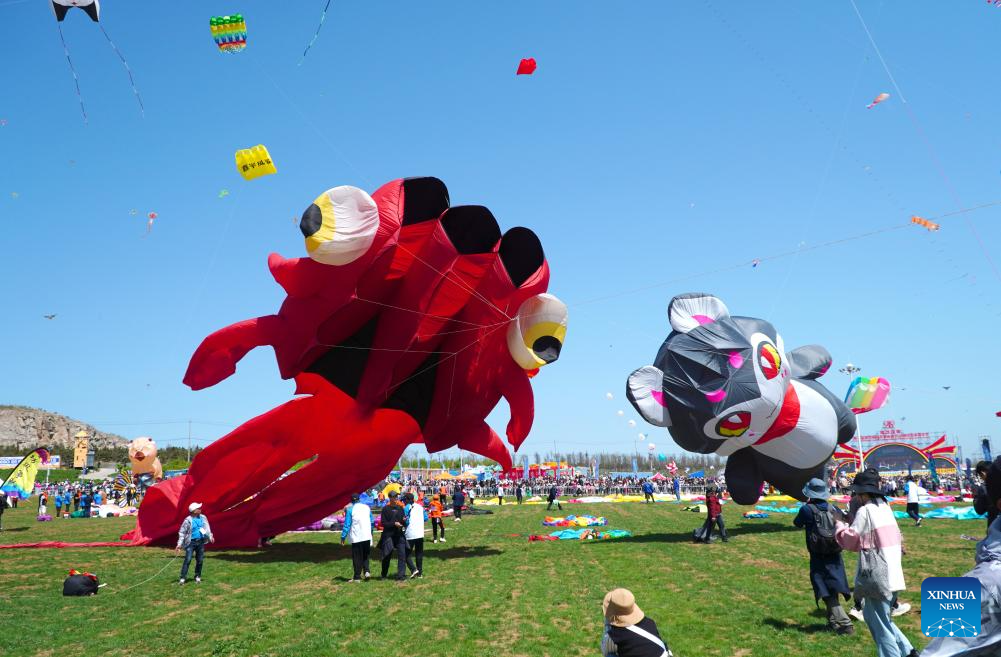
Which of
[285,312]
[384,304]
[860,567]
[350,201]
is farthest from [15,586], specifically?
[860,567]

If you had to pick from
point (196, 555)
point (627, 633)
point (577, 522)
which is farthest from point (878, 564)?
point (577, 522)

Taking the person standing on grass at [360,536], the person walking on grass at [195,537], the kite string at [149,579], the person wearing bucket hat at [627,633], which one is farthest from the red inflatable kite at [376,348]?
the person wearing bucket hat at [627,633]

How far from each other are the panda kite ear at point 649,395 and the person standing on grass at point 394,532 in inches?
277

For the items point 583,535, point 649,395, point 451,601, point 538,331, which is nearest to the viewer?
point 451,601

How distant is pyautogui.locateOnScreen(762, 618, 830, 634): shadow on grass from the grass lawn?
0.08ft

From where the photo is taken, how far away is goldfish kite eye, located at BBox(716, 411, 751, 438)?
16500 millimetres

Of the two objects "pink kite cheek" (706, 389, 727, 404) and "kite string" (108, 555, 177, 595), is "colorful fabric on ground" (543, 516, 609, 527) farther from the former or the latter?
"kite string" (108, 555, 177, 595)

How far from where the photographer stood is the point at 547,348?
49.5 ft

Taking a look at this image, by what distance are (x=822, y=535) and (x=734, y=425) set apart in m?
8.05

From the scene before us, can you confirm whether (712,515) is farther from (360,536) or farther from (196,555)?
(196,555)

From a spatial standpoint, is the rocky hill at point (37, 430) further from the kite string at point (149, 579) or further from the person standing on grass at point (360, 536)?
the person standing on grass at point (360, 536)

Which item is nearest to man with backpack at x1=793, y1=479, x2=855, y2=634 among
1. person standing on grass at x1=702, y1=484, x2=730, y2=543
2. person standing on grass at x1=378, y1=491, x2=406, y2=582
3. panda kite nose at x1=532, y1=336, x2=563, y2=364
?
panda kite nose at x1=532, y1=336, x2=563, y2=364

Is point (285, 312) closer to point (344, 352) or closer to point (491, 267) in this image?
point (344, 352)

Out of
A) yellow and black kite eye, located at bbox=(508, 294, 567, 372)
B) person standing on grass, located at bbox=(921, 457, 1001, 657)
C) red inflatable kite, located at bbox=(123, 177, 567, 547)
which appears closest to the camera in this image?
person standing on grass, located at bbox=(921, 457, 1001, 657)
